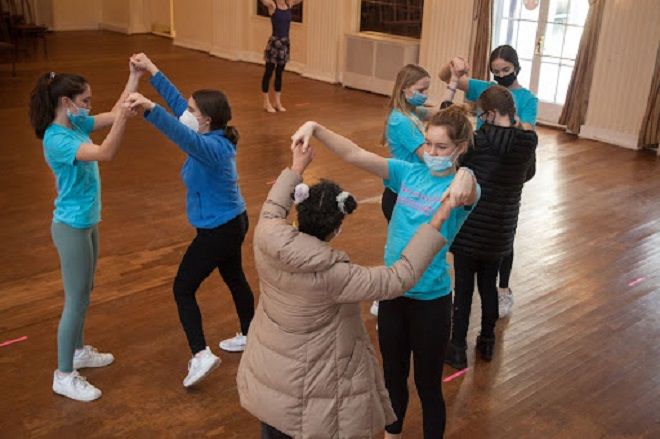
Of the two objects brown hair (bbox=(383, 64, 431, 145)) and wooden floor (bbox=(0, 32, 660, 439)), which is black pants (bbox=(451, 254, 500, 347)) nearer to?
wooden floor (bbox=(0, 32, 660, 439))

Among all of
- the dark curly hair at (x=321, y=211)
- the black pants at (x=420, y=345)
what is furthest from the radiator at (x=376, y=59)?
the dark curly hair at (x=321, y=211)

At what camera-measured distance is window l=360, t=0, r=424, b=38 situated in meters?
10.8

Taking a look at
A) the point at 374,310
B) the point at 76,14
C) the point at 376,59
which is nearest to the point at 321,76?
the point at 376,59

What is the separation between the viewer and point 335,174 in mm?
6965

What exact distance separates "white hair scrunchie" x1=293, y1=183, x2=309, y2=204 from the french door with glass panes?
305 inches

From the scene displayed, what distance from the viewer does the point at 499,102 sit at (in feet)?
10.9

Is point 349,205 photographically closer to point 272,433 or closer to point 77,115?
point 272,433

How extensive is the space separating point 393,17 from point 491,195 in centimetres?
819

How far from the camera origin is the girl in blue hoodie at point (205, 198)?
10.4 ft

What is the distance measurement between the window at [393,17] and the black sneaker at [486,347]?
301 inches

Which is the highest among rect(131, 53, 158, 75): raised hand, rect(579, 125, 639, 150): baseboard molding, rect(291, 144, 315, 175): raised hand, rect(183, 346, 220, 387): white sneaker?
rect(131, 53, 158, 75): raised hand

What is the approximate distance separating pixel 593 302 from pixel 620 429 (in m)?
1.35

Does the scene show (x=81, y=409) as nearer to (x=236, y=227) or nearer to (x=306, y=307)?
(x=236, y=227)

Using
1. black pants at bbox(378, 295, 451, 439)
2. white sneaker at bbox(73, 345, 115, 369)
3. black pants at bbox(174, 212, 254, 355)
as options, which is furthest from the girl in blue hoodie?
black pants at bbox(378, 295, 451, 439)
